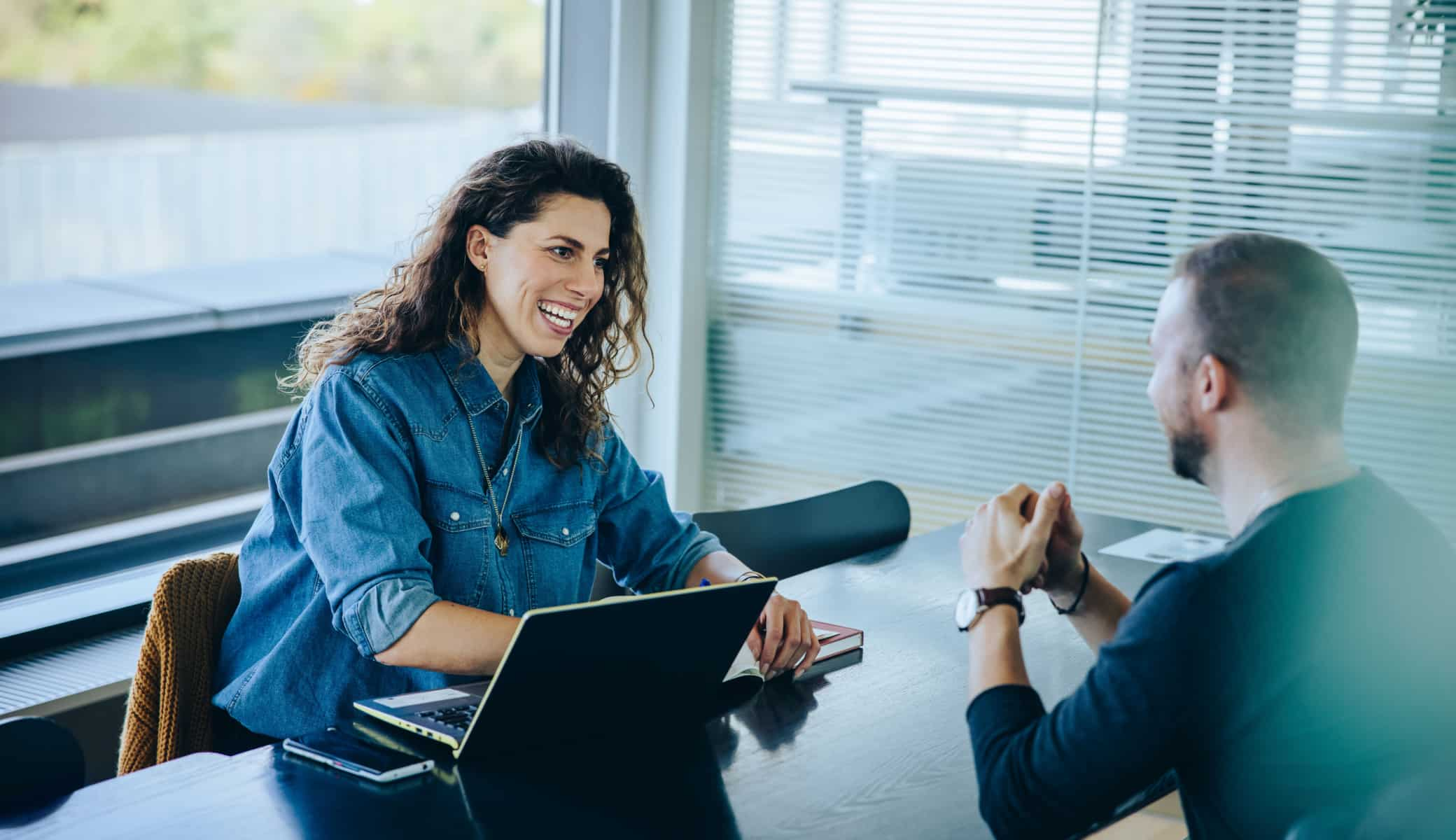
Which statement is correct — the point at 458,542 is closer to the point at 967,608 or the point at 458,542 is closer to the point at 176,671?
the point at 176,671

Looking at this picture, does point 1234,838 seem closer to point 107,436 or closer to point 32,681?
point 32,681

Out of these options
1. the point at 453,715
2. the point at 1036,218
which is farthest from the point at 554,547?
the point at 1036,218

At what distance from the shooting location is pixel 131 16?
3768 mm

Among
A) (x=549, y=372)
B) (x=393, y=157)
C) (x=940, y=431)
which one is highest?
(x=393, y=157)

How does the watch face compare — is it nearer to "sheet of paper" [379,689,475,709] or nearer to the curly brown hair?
"sheet of paper" [379,689,475,709]

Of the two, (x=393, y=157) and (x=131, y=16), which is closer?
(x=131, y=16)

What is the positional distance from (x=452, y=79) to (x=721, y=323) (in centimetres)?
142

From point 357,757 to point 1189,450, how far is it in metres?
0.91

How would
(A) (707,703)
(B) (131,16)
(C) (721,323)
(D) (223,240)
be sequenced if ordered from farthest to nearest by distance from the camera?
(D) (223,240), (C) (721,323), (B) (131,16), (A) (707,703)

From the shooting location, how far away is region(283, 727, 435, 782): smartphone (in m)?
1.48

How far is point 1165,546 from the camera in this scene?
2.63 meters

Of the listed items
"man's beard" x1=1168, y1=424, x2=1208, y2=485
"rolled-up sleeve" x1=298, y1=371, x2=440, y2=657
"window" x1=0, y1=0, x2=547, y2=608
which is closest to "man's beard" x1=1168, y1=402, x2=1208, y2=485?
"man's beard" x1=1168, y1=424, x2=1208, y2=485

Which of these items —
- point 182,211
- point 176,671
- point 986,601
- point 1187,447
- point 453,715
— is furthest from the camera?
point 182,211

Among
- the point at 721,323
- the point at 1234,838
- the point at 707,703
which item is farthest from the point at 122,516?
the point at 1234,838
